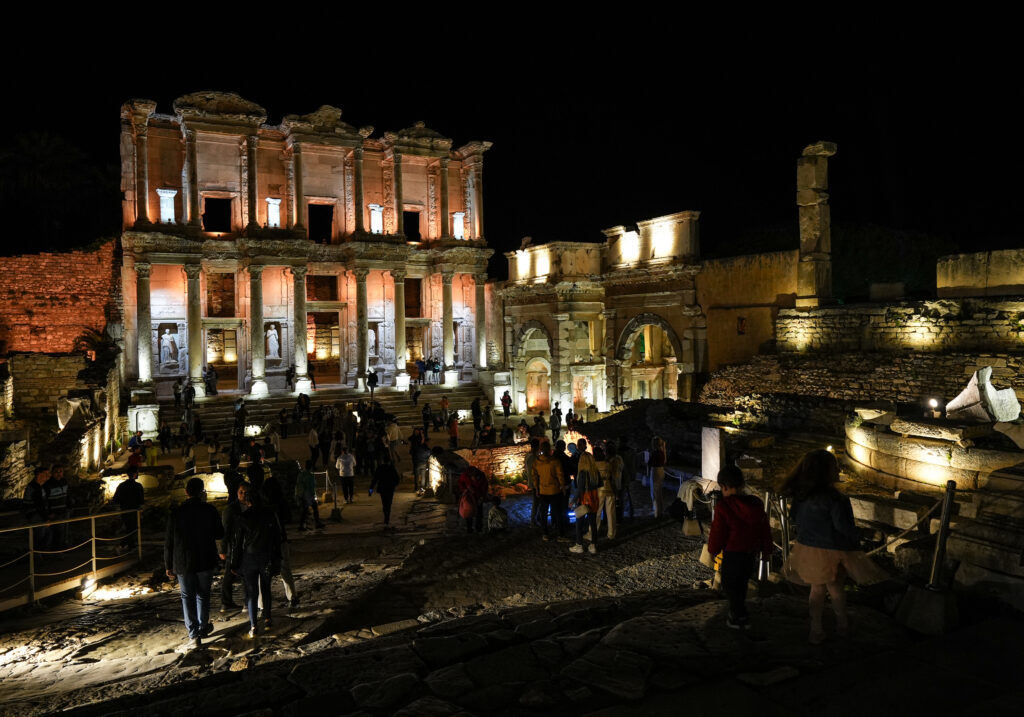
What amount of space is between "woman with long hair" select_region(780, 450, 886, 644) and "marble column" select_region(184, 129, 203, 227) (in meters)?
27.2

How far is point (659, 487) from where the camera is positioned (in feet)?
39.8

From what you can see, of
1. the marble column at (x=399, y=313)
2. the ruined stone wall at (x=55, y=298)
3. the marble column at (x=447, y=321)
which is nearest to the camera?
the ruined stone wall at (x=55, y=298)

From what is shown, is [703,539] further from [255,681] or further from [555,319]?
[555,319]

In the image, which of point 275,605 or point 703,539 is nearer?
point 275,605

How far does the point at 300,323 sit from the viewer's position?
93.2ft

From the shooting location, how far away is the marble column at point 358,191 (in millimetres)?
29656

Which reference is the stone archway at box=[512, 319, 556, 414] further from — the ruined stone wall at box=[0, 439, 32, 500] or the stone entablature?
the ruined stone wall at box=[0, 439, 32, 500]

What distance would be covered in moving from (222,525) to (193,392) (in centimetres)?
1785

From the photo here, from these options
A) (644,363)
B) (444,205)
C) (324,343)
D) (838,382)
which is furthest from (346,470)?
(444,205)

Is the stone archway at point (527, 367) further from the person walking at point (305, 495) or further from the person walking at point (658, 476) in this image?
the person walking at point (305, 495)

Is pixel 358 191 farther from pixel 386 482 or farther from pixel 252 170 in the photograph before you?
pixel 386 482

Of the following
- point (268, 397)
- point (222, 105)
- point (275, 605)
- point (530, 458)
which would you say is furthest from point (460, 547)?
point (222, 105)

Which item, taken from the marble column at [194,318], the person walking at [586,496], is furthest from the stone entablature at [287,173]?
the person walking at [586,496]

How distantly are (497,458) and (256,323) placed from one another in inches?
582
